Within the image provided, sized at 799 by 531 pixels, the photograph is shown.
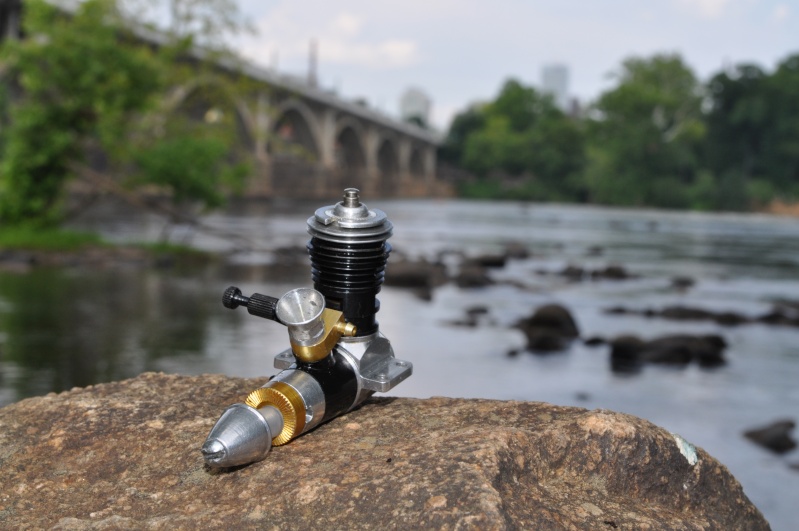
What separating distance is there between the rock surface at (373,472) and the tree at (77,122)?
1748cm

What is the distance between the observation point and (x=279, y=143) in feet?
110

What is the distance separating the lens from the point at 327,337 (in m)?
3.10

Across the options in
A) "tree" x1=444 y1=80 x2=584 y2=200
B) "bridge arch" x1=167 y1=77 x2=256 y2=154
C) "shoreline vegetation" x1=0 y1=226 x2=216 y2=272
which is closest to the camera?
"shoreline vegetation" x1=0 y1=226 x2=216 y2=272

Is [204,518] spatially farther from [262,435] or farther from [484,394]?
[484,394]

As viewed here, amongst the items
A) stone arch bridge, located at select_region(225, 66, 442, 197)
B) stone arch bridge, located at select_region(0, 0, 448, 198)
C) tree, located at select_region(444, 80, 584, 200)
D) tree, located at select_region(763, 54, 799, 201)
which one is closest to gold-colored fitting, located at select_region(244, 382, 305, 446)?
stone arch bridge, located at select_region(0, 0, 448, 198)

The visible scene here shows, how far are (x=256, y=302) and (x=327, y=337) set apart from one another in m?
0.28

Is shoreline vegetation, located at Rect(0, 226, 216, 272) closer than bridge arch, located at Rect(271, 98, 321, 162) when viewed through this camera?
Yes

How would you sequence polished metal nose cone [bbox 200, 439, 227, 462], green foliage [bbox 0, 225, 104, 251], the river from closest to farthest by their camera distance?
polished metal nose cone [bbox 200, 439, 227, 462] < the river < green foliage [bbox 0, 225, 104, 251]

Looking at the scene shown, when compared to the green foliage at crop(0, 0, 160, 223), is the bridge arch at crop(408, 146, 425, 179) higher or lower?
lower

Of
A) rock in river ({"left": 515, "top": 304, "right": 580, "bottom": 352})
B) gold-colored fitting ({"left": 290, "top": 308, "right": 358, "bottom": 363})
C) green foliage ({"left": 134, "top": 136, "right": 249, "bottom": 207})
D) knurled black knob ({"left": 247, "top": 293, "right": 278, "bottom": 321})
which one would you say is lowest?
rock in river ({"left": 515, "top": 304, "right": 580, "bottom": 352})

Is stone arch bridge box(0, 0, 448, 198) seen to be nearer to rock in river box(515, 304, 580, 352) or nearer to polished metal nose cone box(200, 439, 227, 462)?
rock in river box(515, 304, 580, 352)

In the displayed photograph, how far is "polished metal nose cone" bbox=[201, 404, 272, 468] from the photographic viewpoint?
8.71 ft

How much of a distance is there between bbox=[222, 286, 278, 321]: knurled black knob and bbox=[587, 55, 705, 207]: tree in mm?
76048

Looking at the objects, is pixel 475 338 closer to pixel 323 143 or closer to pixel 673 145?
pixel 323 143
